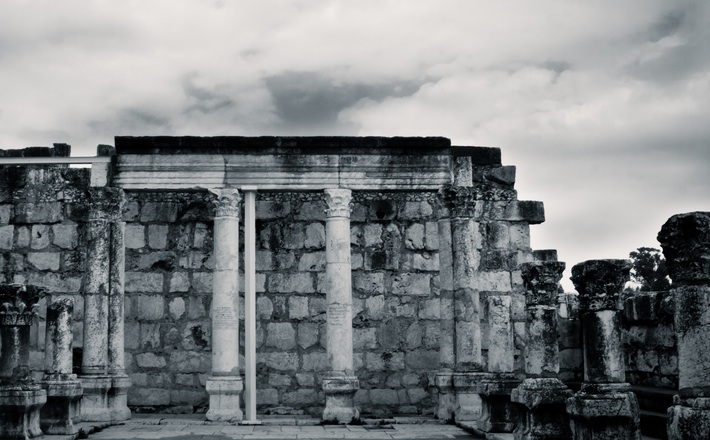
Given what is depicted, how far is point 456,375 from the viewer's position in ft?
53.4

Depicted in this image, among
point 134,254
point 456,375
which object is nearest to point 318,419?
point 456,375

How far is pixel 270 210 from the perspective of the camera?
1852 cm

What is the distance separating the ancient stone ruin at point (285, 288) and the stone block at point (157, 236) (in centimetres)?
3

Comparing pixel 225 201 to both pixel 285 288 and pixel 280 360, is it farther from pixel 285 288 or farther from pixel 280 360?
pixel 280 360

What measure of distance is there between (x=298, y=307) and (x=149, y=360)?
10.4ft

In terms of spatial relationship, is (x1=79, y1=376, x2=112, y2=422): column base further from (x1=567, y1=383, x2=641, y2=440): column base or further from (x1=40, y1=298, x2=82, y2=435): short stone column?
(x1=567, y1=383, x2=641, y2=440): column base

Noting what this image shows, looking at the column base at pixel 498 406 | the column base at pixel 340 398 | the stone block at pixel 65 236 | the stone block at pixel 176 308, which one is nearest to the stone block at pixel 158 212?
the stone block at pixel 65 236

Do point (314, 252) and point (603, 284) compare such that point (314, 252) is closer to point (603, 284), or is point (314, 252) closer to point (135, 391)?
point (135, 391)

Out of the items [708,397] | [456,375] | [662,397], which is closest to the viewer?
[708,397]

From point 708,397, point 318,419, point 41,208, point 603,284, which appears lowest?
point 318,419

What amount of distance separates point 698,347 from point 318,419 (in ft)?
29.0

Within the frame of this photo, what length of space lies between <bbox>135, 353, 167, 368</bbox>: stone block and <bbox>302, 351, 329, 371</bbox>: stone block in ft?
9.21

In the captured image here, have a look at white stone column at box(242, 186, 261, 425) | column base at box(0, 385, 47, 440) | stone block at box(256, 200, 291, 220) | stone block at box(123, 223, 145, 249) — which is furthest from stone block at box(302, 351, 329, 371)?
column base at box(0, 385, 47, 440)

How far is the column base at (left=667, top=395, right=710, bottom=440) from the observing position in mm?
8516
